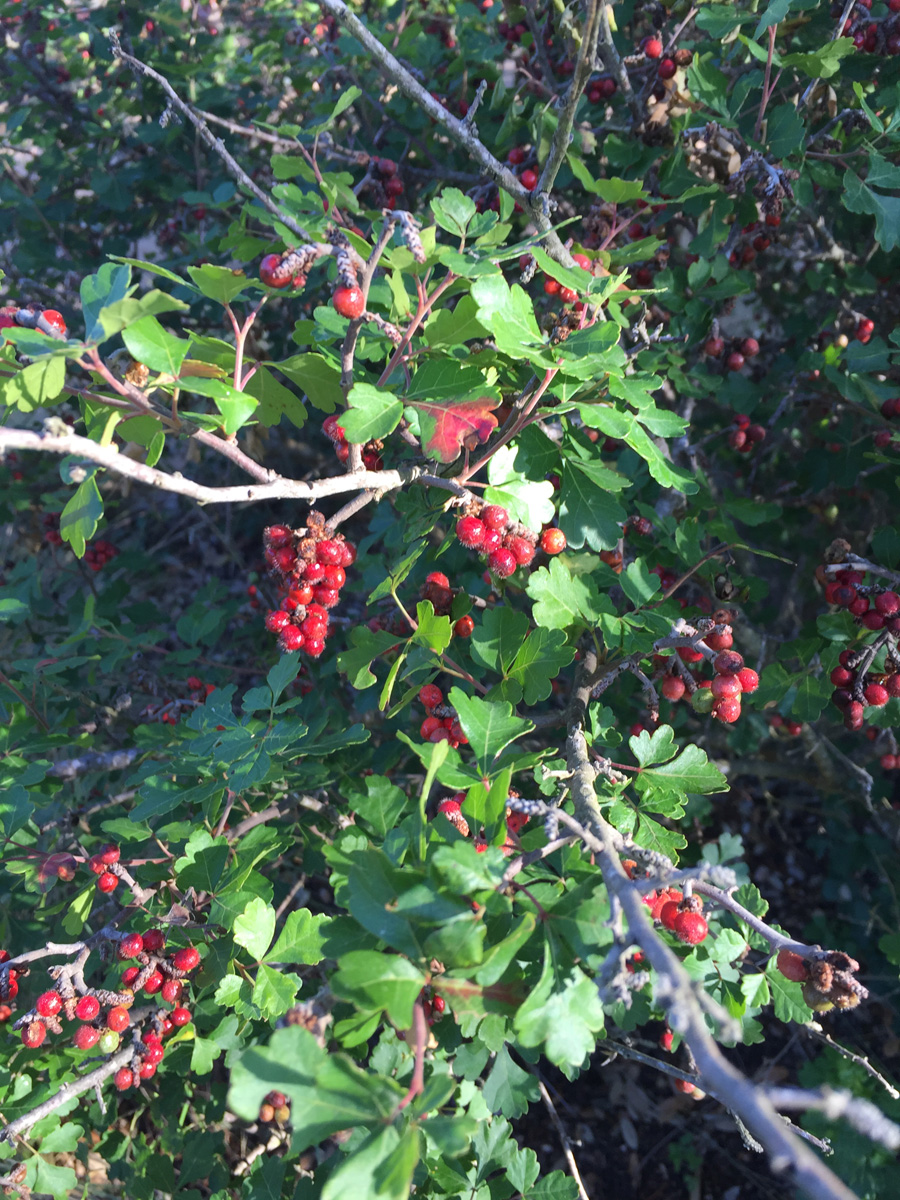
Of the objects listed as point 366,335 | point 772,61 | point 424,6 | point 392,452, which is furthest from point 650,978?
point 424,6

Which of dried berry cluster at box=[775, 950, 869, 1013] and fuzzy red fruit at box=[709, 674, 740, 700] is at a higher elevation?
fuzzy red fruit at box=[709, 674, 740, 700]

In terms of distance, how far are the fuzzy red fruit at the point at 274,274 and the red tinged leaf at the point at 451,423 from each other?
36cm

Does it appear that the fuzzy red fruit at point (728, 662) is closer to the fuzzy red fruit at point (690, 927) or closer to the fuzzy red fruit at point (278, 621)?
the fuzzy red fruit at point (690, 927)

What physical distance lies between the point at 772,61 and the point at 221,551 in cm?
452

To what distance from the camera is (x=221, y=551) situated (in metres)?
5.79

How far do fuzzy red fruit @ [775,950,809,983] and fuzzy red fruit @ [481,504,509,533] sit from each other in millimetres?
975

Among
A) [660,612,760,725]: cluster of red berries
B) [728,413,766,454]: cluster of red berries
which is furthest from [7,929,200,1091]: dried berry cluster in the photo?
[728,413,766,454]: cluster of red berries

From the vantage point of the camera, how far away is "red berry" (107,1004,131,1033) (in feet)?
6.33

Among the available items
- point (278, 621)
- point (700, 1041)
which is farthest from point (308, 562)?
point (700, 1041)

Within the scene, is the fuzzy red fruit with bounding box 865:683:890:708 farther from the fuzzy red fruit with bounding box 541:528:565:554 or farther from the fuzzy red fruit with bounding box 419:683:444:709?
the fuzzy red fruit with bounding box 419:683:444:709

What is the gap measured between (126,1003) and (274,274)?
1.71 metres

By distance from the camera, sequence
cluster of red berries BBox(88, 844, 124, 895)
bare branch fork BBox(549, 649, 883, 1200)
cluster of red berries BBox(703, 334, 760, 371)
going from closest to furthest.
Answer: bare branch fork BBox(549, 649, 883, 1200)
cluster of red berries BBox(88, 844, 124, 895)
cluster of red berries BBox(703, 334, 760, 371)

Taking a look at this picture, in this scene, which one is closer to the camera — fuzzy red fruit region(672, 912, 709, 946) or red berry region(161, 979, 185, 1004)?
fuzzy red fruit region(672, 912, 709, 946)

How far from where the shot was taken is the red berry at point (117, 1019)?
1.93 meters
